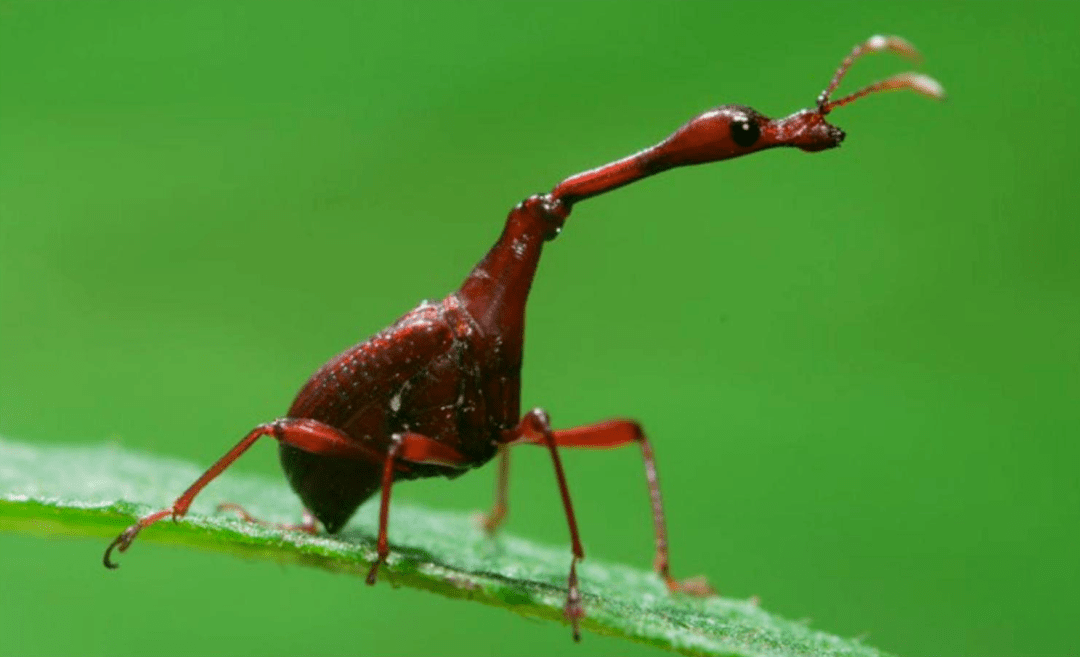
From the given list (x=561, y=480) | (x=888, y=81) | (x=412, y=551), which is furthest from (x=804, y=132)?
(x=412, y=551)

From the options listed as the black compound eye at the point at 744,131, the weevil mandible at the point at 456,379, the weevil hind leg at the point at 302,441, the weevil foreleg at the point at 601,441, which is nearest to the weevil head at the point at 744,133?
the black compound eye at the point at 744,131

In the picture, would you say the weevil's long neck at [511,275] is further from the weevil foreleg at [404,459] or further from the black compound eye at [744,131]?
the black compound eye at [744,131]

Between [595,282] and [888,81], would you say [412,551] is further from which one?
[595,282]

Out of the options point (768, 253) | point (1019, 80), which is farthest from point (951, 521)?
point (1019, 80)

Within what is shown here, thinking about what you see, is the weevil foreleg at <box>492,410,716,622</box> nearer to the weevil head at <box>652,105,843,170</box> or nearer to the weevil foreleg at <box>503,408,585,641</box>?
the weevil foreleg at <box>503,408,585,641</box>

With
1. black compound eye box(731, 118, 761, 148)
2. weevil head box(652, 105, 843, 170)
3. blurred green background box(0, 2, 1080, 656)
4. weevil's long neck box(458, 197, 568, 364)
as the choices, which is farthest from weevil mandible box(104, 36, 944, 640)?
blurred green background box(0, 2, 1080, 656)

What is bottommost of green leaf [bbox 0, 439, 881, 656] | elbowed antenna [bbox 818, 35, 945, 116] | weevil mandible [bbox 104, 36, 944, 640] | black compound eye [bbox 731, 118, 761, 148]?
green leaf [bbox 0, 439, 881, 656]
